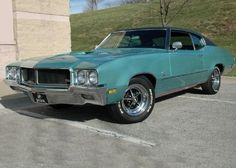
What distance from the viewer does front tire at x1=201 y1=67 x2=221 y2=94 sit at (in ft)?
28.9

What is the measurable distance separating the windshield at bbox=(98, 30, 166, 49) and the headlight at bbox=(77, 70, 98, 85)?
1.86 m

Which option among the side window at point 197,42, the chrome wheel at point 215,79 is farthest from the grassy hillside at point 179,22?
the side window at point 197,42

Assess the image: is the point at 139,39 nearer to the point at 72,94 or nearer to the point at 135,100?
the point at 135,100

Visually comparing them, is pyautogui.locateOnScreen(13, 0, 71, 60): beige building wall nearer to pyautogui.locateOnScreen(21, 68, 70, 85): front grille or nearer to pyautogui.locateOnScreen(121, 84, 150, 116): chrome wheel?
pyautogui.locateOnScreen(21, 68, 70, 85): front grille

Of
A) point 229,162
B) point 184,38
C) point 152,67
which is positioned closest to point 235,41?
point 184,38

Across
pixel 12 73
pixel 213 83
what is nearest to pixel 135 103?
pixel 12 73

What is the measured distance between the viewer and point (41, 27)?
1452cm

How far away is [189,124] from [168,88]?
3.20 feet

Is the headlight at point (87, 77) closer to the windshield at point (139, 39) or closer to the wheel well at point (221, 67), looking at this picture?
the windshield at point (139, 39)

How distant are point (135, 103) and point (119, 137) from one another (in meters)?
0.98

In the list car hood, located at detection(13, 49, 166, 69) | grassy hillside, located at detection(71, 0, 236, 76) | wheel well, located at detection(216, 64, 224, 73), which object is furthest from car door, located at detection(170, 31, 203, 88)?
grassy hillside, located at detection(71, 0, 236, 76)

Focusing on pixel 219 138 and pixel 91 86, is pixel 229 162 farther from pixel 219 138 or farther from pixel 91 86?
pixel 91 86

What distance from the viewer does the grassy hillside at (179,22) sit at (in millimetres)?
27453

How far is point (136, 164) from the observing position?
15.6ft
